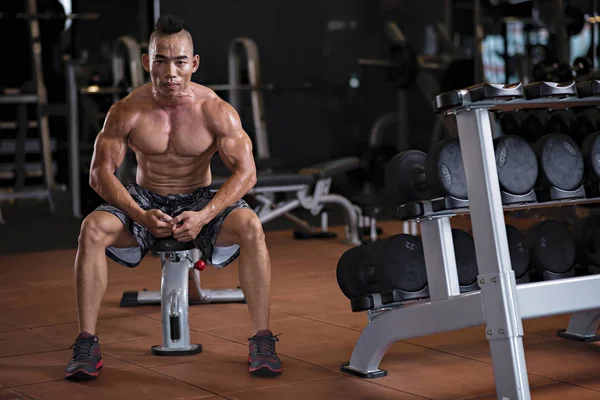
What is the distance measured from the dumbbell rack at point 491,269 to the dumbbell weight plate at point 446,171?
0.06 metres

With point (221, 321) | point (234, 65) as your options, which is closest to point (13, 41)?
point (234, 65)

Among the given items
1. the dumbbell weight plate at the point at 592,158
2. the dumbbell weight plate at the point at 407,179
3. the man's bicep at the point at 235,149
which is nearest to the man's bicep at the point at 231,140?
the man's bicep at the point at 235,149

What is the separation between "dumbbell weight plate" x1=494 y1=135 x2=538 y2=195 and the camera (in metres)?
2.53

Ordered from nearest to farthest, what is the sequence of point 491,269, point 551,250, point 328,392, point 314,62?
point 491,269 → point 328,392 → point 551,250 → point 314,62

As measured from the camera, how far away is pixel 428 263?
Answer: 264cm

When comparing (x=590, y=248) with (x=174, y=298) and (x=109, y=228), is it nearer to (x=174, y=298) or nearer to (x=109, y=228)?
(x=174, y=298)

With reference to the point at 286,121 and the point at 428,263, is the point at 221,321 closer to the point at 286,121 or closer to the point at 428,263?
the point at 428,263

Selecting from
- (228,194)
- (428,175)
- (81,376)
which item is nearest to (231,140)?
(228,194)

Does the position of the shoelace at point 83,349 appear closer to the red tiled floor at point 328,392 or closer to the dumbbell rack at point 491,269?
the red tiled floor at point 328,392

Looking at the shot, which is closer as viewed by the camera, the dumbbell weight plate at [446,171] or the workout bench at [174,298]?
the dumbbell weight plate at [446,171]

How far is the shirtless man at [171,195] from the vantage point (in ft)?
9.55

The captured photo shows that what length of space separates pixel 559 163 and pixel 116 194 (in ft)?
4.36

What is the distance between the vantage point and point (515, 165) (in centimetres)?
256

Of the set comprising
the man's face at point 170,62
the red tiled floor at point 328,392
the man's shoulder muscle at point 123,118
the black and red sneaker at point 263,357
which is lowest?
the red tiled floor at point 328,392
